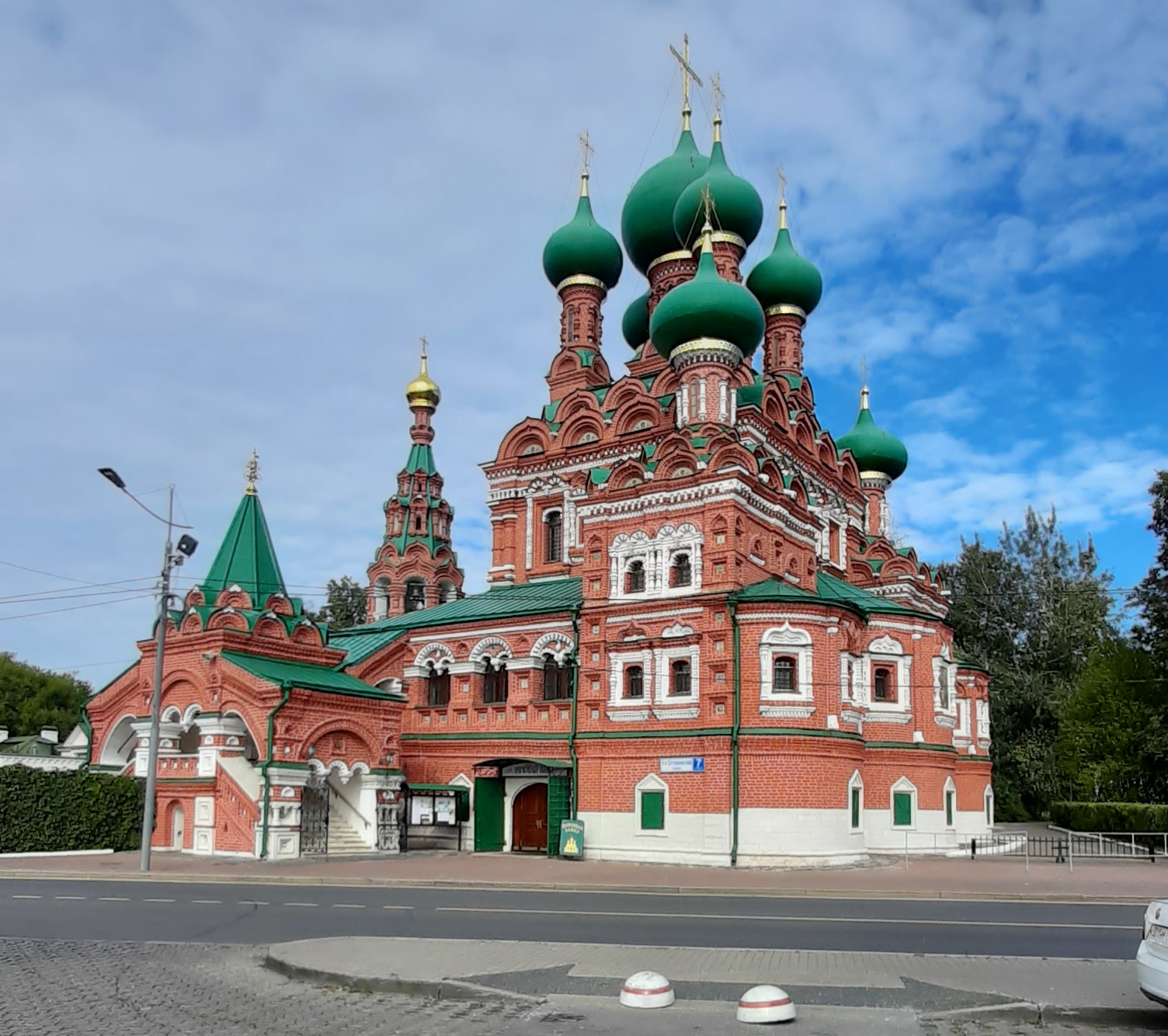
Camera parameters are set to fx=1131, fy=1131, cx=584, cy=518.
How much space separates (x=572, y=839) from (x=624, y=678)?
12.6ft

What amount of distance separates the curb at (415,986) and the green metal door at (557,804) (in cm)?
1740

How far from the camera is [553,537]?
111 ft

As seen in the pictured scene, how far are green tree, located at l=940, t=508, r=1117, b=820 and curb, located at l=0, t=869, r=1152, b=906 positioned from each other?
2873cm

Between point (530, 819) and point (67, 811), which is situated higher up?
point (67, 811)

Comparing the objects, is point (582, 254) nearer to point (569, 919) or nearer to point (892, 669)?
point (892, 669)

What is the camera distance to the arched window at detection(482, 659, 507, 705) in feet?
97.6

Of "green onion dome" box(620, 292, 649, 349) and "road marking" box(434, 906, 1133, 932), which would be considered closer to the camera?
"road marking" box(434, 906, 1133, 932)

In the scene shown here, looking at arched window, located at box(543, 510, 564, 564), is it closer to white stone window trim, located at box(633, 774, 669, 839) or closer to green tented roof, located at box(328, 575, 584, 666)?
green tented roof, located at box(328, 575, 584, 666)

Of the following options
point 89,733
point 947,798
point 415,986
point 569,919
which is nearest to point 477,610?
point 89,733

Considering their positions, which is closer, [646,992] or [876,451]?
[646,992]

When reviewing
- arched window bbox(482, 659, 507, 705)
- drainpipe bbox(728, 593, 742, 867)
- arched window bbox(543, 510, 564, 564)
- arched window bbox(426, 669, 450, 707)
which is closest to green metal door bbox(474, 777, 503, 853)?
arched window bbox(482, 659, 507, 705)

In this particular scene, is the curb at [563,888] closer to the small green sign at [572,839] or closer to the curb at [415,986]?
the small green sign at [572,839]

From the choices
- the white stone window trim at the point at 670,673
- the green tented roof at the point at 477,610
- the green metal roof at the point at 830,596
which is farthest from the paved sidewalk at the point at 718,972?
the green tented roof at the point at 477,610

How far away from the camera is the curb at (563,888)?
57.4ft
